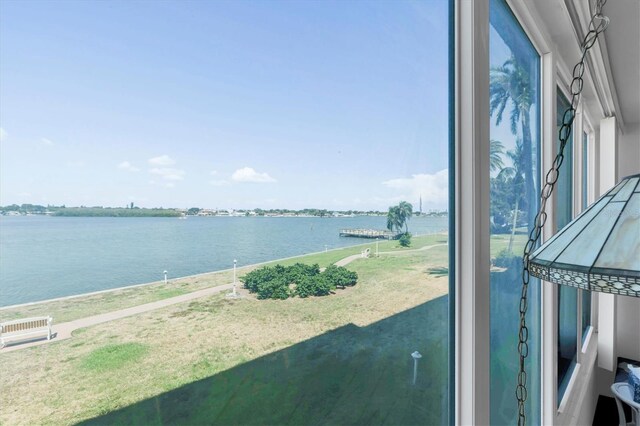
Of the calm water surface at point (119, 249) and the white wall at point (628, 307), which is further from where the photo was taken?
the white wall at point (628, 307)

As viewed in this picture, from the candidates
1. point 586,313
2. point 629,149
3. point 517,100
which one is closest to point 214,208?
point 517,100

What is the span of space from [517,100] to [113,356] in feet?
4.99

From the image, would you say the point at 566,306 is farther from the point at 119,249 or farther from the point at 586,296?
the point at 119,249

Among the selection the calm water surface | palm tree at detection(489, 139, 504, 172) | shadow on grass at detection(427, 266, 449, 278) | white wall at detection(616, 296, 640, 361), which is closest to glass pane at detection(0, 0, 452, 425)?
the calm water surface

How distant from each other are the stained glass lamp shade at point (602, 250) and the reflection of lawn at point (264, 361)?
1.30 ft

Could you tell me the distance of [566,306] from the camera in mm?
2096

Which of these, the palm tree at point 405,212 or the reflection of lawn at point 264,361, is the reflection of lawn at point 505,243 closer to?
the reflection of lawn at point 264,361

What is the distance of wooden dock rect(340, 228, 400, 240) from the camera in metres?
0.79

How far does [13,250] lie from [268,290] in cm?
37

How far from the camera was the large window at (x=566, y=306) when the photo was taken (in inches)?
75.1

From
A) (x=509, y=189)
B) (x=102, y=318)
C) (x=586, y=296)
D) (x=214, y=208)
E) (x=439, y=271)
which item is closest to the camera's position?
(x=102, y=318)

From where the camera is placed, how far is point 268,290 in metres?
0.63

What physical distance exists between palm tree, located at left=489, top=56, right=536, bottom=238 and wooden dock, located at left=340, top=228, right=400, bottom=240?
23.3 inches

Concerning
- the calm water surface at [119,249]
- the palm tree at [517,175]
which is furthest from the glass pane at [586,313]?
the calm water surface at [119,249]
